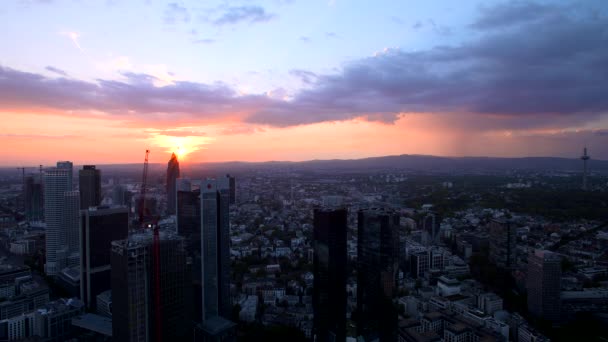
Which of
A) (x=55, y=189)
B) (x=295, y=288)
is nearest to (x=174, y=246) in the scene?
(x=295, y=288)

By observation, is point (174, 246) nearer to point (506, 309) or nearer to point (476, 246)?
point (506, 309)

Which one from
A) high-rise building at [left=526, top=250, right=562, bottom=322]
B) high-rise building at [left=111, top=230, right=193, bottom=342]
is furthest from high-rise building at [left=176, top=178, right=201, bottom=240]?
high-rise building at [left=526, top=250, right=562, bottom=322]

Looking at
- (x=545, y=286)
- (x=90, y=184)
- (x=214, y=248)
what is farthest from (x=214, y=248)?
(x=90, y=184)

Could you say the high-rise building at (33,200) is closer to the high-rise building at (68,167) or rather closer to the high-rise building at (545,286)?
the high-rise building at (68,167)

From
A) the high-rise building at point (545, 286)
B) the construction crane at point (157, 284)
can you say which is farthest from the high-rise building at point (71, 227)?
the high-rise building at point (545, 286)

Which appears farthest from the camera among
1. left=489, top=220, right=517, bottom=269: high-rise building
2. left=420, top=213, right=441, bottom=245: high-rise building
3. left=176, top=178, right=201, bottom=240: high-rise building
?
left=420, top=213, right=441, bottom=245: high-rise building

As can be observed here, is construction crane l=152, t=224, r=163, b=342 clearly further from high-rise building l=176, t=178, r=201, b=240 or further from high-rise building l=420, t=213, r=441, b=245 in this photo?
high-rise building l=420, t=213, r=441, b=245
